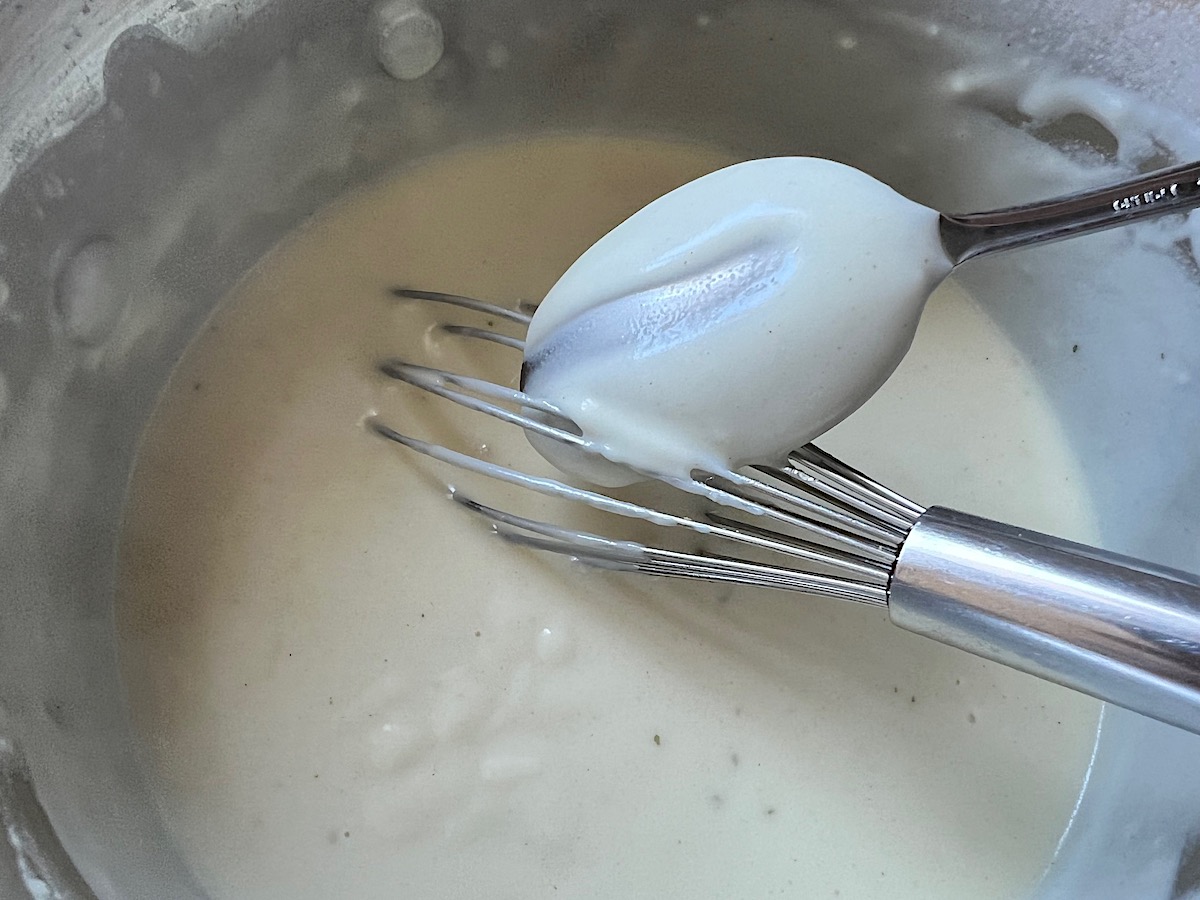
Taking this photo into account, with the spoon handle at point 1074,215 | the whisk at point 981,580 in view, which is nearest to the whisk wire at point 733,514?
the whisk at point 981,580

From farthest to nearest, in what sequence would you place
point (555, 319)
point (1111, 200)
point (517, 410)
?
point (517, 410), point (555, 319), point (1111, 200)

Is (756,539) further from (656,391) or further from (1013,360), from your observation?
(1013,360)

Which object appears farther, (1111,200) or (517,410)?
(517,410)

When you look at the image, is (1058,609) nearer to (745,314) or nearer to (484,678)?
(745,314)

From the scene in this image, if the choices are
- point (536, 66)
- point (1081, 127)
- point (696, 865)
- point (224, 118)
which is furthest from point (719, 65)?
point (696, 865)

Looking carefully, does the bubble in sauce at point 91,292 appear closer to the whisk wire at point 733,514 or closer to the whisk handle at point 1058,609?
the whisk wire at point 733,514

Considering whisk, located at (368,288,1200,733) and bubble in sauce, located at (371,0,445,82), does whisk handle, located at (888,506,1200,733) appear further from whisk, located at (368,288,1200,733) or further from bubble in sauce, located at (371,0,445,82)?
bubble in sauce, located at (371,0,445,82)

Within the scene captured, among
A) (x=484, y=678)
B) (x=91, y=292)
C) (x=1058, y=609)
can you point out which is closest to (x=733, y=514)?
(x=484, y=678)
